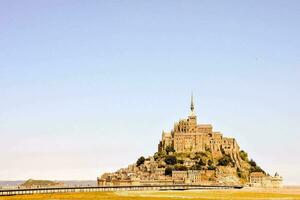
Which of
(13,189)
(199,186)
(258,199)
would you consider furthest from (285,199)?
(199,186)

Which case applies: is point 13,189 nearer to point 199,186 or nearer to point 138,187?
point 138,187

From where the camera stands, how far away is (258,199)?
4503 inches

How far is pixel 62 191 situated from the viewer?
150 m

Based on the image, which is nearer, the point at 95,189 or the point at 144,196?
the point at 144,196

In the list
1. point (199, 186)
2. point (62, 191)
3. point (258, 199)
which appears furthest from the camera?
point (199, 186)

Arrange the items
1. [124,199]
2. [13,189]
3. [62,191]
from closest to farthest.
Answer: [124,199] < [13,189] < [62,191]

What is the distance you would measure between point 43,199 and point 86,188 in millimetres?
47241

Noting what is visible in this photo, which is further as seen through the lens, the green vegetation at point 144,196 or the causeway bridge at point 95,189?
the causeway bridge at point 95,189

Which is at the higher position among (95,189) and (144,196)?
(95,189)

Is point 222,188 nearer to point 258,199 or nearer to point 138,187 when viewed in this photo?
point 138,187

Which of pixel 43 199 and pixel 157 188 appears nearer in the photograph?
pixel 43 199

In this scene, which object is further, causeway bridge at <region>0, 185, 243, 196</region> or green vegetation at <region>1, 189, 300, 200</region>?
causeway bridge at <region>0, 185, 243, 196</region>

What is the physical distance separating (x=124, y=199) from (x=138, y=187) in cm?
6034

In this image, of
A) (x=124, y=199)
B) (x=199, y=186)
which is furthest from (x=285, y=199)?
Result: (x=199, y=186)
